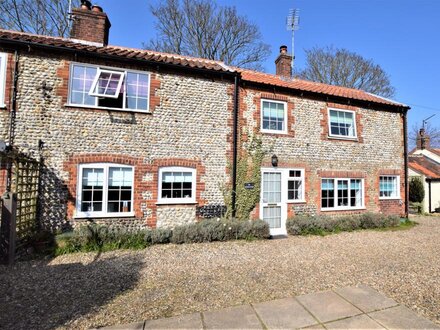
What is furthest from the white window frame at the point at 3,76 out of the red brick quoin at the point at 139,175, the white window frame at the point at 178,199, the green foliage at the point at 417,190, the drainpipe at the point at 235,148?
the green foliage at the point at 417,190

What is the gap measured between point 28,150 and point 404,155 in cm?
1514

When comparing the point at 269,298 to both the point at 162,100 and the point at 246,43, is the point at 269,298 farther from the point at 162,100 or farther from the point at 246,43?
the point at 246,43

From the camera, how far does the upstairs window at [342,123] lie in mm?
10680

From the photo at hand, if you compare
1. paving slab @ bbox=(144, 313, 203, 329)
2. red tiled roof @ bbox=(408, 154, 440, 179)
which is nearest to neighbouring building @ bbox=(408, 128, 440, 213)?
red tiled roof @ bbox=(408, 154, 440, 179)

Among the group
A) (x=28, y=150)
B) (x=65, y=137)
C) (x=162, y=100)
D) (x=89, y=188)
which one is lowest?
(x=89, y=188)

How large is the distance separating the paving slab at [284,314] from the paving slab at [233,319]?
0.13 metres

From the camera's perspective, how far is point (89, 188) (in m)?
7.45

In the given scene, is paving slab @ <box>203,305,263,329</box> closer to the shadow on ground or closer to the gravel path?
the gravel path

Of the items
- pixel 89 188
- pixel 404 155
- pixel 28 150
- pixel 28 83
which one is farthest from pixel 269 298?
pixel 404 155

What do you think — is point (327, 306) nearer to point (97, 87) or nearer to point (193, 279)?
point (193, 279)

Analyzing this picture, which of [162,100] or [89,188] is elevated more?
[162,100]

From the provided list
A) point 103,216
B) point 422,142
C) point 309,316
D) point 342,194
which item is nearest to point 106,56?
point 103,216

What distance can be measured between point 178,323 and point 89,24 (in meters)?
10.6

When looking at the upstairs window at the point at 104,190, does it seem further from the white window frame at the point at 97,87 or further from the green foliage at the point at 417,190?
the green foliage at the point at 417,190
